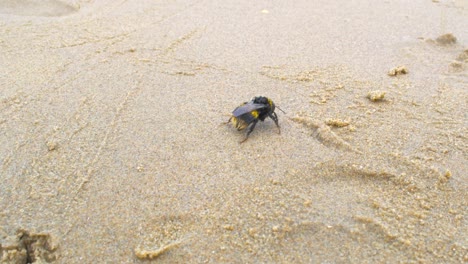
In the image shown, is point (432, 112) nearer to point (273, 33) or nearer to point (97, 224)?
point (273, 33)

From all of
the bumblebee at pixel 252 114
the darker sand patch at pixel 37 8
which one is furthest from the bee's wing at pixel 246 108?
the darker sand patch at pixel 37 8

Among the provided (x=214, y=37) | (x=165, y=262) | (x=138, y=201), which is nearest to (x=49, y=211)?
(x=138, y=201)

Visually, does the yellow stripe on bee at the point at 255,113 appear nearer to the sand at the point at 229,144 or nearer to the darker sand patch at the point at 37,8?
the sand at the point at 229,144

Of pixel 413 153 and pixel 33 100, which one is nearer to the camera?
pixel 413 153

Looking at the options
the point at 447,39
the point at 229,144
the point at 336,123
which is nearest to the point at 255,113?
the point at 229,144

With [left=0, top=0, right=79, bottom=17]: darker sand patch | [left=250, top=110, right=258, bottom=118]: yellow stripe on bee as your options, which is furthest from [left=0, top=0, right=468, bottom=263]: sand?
[left=0, top=0, right=79, bottom=17]: darker sand patch

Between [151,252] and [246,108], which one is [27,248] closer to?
[151,252]
